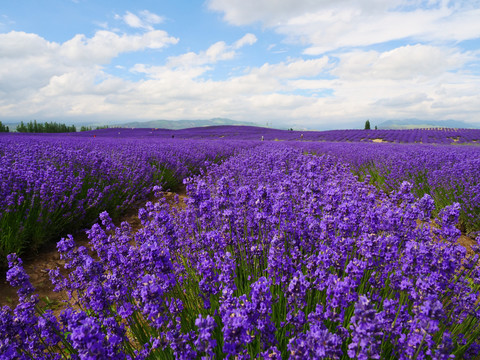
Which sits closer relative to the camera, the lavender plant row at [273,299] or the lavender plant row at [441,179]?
the lavender plant row at [273,299]

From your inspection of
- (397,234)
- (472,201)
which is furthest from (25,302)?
(472,201)

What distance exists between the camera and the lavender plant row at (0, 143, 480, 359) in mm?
1098

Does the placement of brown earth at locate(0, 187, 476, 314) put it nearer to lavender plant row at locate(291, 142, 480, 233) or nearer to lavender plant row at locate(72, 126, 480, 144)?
lavender plant row at locate(291, 142, 480, 233)

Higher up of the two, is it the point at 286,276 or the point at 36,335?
the point at 286,276

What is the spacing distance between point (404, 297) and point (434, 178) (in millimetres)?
5217

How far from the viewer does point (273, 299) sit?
1681 millimetres

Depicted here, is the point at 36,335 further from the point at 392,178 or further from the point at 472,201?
the point at 392,178

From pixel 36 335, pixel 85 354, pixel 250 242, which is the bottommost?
pixel 36 335

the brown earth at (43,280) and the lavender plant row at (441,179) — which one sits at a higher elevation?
the lavender plant row at (441,179)

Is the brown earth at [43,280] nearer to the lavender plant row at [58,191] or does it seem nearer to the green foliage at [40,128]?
the lavender plant row at [58,191]

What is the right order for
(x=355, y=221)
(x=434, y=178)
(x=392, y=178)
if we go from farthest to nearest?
(x=392, y=178), (x=434, y=178), (x=355, y=221)

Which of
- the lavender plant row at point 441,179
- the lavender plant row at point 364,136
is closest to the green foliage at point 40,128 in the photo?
the lavender plant row at point 364,136

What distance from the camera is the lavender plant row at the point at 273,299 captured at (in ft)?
3.60

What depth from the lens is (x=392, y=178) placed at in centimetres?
633
